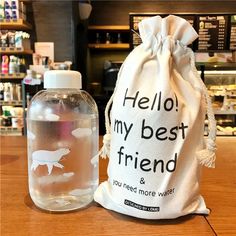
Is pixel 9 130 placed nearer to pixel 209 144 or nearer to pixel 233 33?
pixel 233 33

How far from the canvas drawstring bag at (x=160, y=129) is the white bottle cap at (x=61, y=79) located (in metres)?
A: 0.07

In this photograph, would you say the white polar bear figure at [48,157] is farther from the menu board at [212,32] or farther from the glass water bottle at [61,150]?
the menu board at [212,32]

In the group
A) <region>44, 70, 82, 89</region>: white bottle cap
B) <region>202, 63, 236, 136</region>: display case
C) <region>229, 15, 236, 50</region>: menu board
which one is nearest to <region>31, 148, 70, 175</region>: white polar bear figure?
<region>44, 70, 82, 89</region>: white bottle cap

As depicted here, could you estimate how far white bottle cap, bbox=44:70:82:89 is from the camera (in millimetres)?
467

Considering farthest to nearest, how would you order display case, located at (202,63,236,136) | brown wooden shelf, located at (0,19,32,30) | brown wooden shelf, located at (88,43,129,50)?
brown wooden shelf, located at (88,43,129,50)
brown wooden shelf, located at (0,19,32,30)
display case, located at (202,63,236,136)

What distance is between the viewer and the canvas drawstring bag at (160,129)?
0.43 meters

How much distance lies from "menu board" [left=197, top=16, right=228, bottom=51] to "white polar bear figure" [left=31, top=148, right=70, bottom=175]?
10.5 feet

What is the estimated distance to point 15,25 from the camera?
9.25 feet

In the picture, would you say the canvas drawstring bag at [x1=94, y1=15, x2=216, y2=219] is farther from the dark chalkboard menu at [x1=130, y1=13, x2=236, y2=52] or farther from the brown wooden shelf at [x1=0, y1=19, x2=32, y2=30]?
the dark chalkboard menu at [x1=130, y1=13, x2=236, y2=52]

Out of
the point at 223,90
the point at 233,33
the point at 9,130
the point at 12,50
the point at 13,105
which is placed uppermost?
the point at 233,33

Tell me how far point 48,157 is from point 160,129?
18 cm

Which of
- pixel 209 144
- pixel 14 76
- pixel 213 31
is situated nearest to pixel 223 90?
pixel 213 31

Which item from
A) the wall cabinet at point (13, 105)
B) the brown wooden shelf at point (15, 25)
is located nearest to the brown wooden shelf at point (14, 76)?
the wall cabinet at point (13, 105)

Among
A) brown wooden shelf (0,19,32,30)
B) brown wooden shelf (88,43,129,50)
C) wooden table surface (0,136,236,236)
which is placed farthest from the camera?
brown wooden shelf (88,43,129,50)
